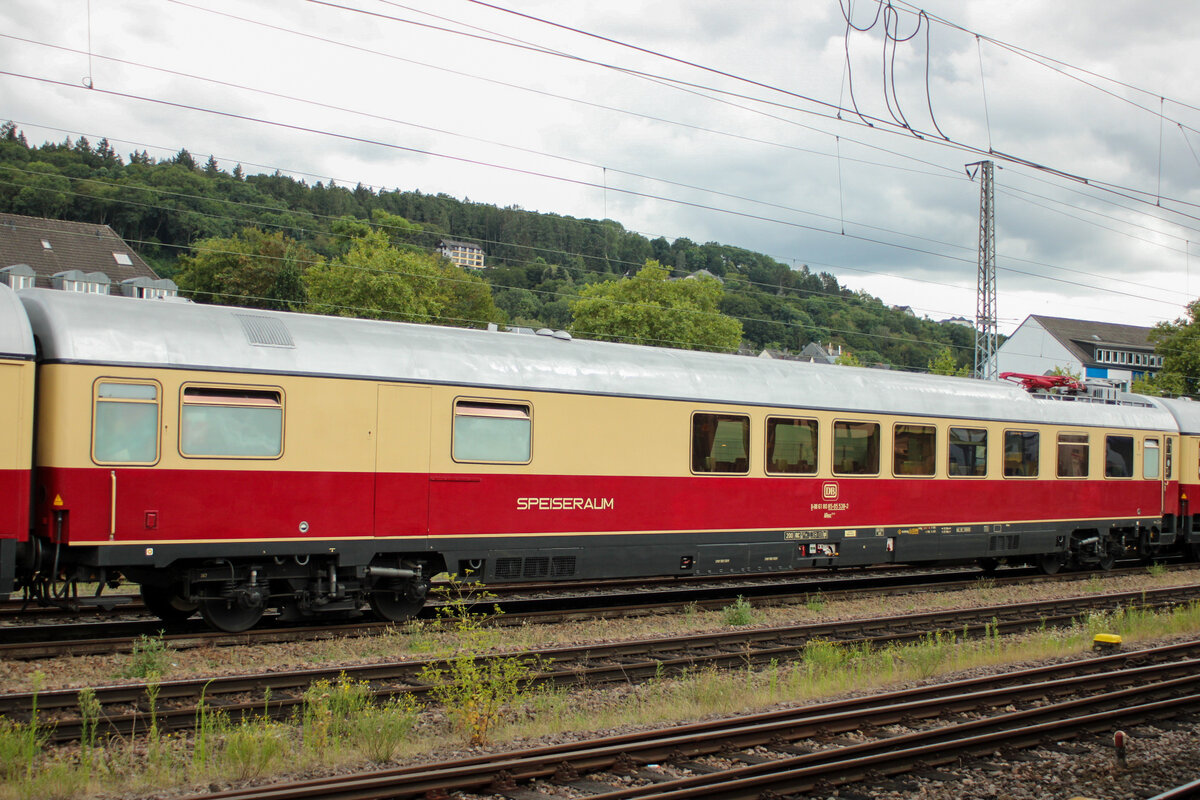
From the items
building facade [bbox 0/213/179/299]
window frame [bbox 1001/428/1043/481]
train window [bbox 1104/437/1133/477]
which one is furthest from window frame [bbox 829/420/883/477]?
building facade [bbox 0/213/179/299]

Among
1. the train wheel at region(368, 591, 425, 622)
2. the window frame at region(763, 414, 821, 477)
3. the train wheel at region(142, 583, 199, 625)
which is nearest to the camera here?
the train wheel at region(142, 583, 199, 625)

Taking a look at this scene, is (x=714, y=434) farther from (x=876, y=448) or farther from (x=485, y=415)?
(x=485, y=415)

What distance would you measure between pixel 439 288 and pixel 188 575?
54976mm

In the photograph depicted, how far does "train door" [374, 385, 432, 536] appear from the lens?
1120 centimetres

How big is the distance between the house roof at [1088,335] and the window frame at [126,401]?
278 ft

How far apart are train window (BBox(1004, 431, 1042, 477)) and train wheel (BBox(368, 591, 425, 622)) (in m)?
11.4

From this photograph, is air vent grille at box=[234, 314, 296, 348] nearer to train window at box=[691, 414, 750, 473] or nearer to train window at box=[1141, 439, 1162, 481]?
train window at box=[691, 414, 750, 473]

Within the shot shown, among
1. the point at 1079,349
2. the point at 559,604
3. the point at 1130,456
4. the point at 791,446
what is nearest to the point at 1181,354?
the point at 1079,349

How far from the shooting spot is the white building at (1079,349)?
82375 millimetres

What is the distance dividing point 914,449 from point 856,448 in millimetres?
1373

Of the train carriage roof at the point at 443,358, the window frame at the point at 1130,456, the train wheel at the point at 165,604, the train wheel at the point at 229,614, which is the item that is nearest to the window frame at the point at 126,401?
the train carriage roof at the point at 443,358

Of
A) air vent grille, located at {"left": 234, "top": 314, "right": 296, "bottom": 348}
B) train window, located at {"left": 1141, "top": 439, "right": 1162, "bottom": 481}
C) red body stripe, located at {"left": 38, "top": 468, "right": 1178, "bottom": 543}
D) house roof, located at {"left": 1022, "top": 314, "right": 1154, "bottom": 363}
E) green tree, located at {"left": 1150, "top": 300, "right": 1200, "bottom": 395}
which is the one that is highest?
house roof, located at {"left": 1022, "top": 314, "right": 1154, "bottom": 363}

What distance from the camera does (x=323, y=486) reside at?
427 inches

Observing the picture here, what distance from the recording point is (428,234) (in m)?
88.0
